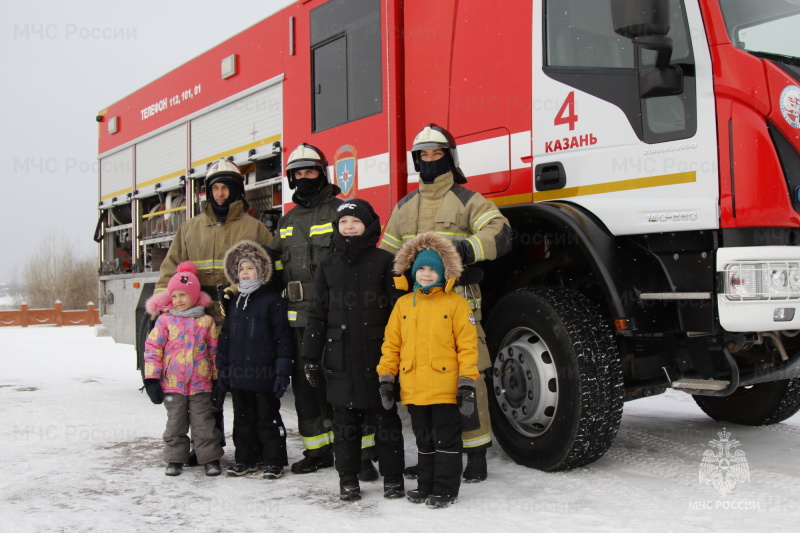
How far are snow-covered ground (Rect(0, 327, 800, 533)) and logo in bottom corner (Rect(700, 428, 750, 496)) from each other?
2.0 inches

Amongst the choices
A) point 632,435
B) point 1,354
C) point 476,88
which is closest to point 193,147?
point 476,88

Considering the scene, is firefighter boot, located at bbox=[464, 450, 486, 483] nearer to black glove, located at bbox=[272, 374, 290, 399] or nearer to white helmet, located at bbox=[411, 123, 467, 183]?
black glove, located at bbox=[272, 374, 290, 399]

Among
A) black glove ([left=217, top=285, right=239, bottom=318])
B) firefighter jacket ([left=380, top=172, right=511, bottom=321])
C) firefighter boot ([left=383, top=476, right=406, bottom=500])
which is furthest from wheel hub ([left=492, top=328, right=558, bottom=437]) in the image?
black glove ([left=217, top=285, right=239, bottom=318])

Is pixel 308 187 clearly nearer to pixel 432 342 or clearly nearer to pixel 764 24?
pixel 432 342

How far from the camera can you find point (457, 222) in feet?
13.5

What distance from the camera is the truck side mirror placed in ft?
10.9

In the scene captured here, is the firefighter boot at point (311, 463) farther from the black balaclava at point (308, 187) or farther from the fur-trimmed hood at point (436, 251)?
the black balaclava at point (308, 187)

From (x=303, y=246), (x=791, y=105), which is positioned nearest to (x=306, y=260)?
(x=303, y=246)

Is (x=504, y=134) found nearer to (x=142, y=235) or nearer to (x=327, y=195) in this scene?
(x=327, y=195)

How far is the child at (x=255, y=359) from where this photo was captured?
13.8ft

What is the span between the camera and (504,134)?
14.2 ft

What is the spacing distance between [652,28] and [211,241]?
2.93m

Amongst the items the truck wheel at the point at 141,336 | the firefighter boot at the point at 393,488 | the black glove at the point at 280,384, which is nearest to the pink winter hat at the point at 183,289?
the black glove at the point at 280,384

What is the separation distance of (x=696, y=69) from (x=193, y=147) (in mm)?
5514
